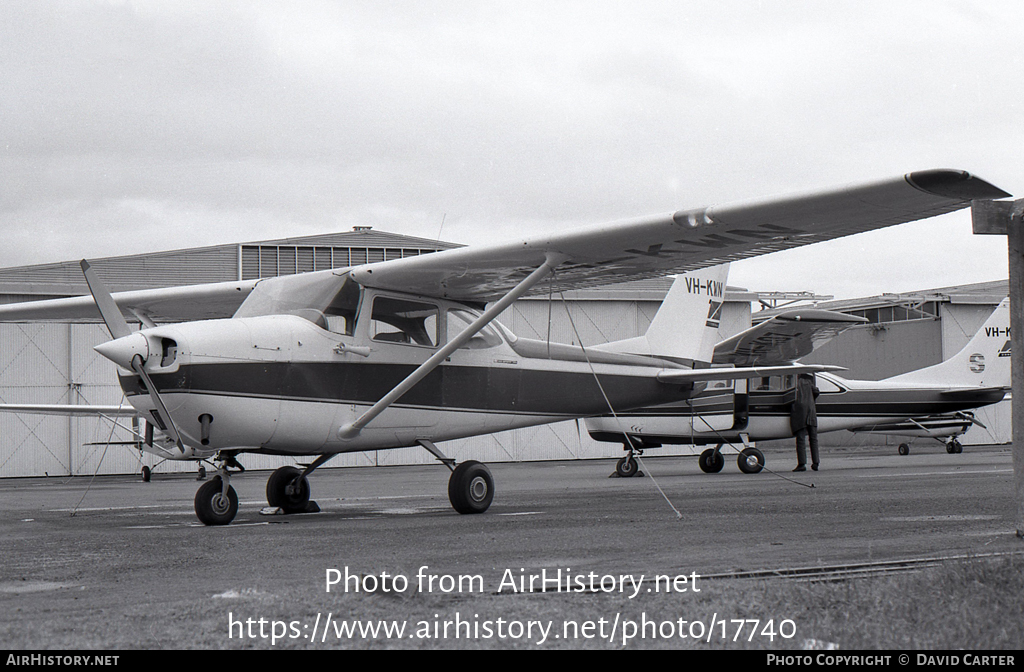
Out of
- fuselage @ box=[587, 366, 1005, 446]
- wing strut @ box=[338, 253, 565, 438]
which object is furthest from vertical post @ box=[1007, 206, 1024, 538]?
fuselage @ box=[587, 366, 1005, 446]

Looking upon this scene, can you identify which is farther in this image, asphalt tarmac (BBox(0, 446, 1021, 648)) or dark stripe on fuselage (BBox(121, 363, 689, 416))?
dark stripe on fuselage (BBox(121, 363, 689, 416))

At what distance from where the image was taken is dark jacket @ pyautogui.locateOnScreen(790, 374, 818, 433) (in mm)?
18062

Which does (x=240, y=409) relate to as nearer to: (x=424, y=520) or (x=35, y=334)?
(x=424, y=520)

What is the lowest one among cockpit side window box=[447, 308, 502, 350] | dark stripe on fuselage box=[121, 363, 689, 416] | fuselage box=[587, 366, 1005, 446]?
fuselage box=[587, 366, 1005, 446]

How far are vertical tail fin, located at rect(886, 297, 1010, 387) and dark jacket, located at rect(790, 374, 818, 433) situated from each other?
233 inches

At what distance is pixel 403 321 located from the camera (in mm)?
9766

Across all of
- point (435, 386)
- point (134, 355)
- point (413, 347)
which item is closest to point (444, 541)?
point (134, 355)

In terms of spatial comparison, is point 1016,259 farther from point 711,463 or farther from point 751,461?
point 711,463

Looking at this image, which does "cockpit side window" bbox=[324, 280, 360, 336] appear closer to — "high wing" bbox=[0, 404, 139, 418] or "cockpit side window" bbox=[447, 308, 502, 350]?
"cockpit side window" bbox=[447, 308, 502, 350]

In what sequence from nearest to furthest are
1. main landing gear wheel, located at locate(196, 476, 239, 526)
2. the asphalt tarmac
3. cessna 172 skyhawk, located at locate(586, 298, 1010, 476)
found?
the asphalt tarmac → main landing gear wheel, located at locate(196, 476, 239, 526) → cessna 172 skyhawk, located at locate(586, 298, 1010, 476)

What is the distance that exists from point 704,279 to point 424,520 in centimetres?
756

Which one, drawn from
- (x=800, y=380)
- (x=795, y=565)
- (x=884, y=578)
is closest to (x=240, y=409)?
(x=795, y=565)

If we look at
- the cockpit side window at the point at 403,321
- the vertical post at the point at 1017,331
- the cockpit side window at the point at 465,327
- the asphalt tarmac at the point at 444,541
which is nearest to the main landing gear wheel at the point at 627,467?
the asphalt tarmac at the point at 444,541

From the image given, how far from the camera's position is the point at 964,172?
19.5 feet
